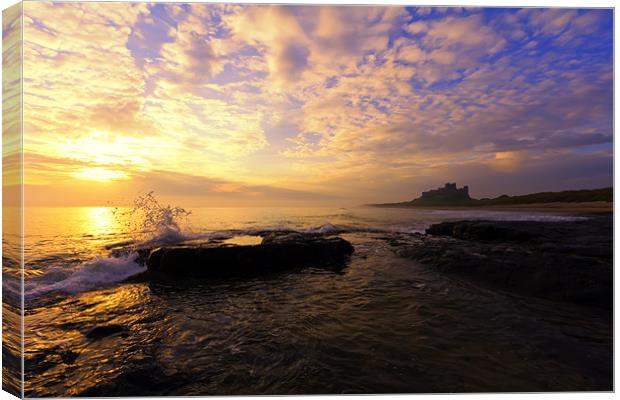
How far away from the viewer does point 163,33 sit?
18.4ft

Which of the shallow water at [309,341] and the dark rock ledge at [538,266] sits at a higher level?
the dark rock ledge at [538,266]

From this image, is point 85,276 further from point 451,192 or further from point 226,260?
point 451,192

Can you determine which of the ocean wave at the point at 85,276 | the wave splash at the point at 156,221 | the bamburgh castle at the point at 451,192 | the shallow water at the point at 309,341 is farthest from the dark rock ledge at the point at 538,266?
the wave splash at the point at 156,221

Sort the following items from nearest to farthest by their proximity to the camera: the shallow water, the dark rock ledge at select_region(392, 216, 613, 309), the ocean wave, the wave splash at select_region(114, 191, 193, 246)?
the shallow water < the dark rock ledge at select_region(392, 216, 613, 309) < the ocean wave < the wave splash at select_region(114, 191, 193, 246)

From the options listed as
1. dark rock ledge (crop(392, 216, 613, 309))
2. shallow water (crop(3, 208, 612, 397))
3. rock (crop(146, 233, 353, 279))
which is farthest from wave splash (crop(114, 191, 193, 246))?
dark rock ledge (crop(392, 216, 613, 309))

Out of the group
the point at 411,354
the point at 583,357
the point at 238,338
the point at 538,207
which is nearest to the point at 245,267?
the point at 238,338

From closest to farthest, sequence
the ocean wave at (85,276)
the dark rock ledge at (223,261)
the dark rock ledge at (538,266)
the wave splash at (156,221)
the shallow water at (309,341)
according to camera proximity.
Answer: the shallow water at (309,341)
the dark rock ledge at (538,266)
the ocean wave at (85,276)
the dark rock ledge at (223,261)
the wave splash at (156,221)

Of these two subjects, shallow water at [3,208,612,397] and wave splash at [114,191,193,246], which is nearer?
shallow water at [3,208,612,397]

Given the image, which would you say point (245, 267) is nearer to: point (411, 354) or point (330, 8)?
point (411, 354)

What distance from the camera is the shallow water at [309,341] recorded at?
393 cm

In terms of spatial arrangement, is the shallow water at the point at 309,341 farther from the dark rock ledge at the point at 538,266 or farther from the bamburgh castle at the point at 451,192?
the bamburgh castle at the point at 451,192

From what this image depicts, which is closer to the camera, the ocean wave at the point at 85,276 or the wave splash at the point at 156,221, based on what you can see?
the ocean wave at the point at 85,276

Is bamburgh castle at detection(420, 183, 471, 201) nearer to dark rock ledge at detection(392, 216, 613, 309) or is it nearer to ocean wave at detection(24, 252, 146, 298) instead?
dark rock ledge at detection(392, 216, 613, 309)

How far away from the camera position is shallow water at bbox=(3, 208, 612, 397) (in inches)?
155
